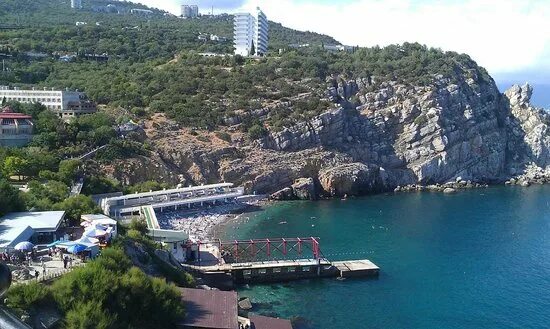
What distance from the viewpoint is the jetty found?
38.8 metres

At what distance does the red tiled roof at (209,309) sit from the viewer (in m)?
22.6

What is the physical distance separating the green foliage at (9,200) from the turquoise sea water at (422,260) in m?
15.4

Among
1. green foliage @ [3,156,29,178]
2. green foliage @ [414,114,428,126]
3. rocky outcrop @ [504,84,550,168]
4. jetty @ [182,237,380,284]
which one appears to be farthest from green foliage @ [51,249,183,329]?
rocky outcrop @ [504,84,550,168]

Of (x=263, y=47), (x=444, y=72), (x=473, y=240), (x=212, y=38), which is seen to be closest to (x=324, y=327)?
(x=473, y=240)

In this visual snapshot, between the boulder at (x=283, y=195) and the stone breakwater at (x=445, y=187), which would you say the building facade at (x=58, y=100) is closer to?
the boulder at (x=283, y=195)

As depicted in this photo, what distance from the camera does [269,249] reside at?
141ft

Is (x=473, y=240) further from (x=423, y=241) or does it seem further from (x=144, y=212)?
(x=144, y=212)

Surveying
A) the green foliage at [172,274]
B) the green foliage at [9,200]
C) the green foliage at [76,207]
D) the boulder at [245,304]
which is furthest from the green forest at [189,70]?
the green foliage at [172,274]

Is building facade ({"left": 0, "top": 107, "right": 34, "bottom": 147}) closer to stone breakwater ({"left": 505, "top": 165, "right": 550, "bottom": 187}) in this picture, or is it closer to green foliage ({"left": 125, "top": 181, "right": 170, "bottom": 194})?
green foliage ({"left": 125, "top": 181, "right": 170, "bottom": 194})

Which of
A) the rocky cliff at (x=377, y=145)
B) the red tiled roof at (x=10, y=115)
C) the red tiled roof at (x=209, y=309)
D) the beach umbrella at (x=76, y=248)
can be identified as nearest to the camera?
the red tiled roof at (x=209, y=309)

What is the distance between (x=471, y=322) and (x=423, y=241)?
1688 cm

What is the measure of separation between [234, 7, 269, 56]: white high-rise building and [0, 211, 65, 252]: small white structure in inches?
3355

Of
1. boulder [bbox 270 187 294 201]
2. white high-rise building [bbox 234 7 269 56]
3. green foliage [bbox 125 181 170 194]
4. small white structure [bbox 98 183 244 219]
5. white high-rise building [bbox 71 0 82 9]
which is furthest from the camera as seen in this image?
white high-rise building [bbox 71 0 82 9]

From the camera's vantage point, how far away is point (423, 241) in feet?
160
